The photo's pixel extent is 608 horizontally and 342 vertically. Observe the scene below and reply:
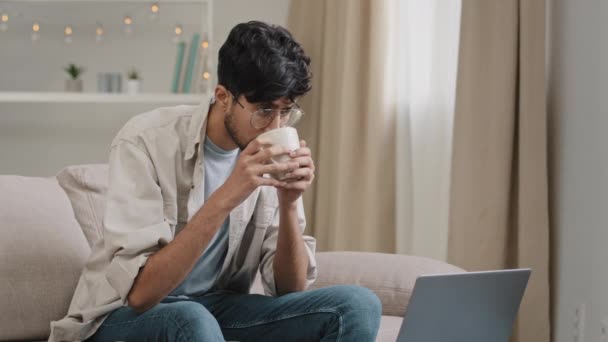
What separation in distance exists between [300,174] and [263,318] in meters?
0.35

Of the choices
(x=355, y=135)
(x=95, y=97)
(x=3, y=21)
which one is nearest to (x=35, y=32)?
(x=3, y=21)

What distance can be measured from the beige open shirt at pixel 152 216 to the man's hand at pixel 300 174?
20cm

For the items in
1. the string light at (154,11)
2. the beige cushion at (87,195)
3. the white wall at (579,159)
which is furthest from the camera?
the string light at (154,11)

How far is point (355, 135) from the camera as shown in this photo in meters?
3.67

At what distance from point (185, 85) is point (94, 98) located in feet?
1.23

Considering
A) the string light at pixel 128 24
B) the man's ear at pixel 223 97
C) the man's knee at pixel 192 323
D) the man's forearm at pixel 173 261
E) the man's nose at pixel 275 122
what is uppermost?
the string light at pixel 128 24

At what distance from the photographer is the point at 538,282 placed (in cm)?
307

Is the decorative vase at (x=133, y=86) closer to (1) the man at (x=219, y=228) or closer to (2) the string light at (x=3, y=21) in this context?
(2) the string light at (x=3, y=21)

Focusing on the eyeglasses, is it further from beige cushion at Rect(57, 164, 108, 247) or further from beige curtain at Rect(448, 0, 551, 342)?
beige curtain at Rect(448, 0, 551, 342)

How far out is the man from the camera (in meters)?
1.76

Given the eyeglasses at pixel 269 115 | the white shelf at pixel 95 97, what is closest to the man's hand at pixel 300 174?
the eyeglasses at pixel 269 115

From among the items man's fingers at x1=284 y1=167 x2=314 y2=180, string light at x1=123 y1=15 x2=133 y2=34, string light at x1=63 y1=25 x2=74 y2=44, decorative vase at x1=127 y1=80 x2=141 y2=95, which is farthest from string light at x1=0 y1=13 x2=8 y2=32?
man's fingers at x1=284 y1=167 x2=314 y2=180

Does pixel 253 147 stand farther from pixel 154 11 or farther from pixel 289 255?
pixel 154 11

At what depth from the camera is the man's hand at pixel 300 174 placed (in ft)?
5.69
